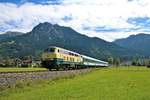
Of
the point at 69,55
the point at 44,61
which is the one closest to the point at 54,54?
the point at 44,61

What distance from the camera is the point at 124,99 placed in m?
19.3

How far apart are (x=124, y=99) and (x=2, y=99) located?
735 centimetres

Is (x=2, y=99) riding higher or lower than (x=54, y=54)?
lower

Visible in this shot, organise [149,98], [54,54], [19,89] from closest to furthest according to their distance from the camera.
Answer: [149,98] → [19,89] → [54,54]

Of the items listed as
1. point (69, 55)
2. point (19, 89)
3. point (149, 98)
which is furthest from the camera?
point (69, 55)

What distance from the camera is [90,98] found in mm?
19781

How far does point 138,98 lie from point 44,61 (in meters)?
48.3

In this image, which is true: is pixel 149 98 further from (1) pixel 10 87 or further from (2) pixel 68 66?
(2) pixel 68 66

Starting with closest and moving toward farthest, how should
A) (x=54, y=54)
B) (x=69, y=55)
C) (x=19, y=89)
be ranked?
(x=19, y=89) < (x=54, y=54) < (x=69, y=55)

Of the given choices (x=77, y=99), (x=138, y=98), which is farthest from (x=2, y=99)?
(x=138, y=98)

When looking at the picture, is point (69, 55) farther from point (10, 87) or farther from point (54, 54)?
point (10, 87)

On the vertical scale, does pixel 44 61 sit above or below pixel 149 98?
above

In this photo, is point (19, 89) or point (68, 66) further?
point (68, 66)

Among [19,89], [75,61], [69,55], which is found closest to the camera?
[19,89]
